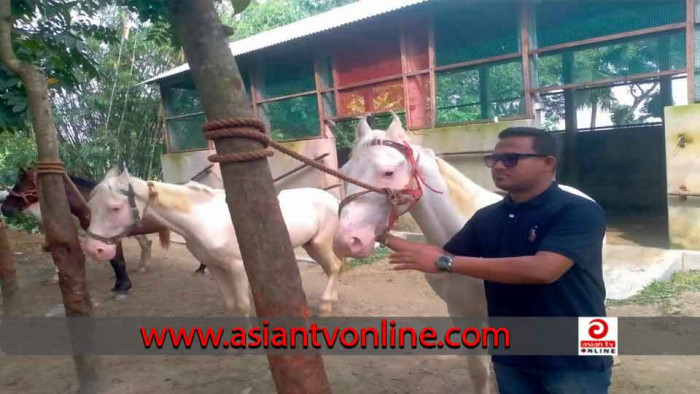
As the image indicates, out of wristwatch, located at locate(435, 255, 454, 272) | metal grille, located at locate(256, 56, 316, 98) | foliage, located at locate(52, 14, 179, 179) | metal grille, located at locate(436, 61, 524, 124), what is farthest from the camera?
foliage, located at locate(52, 14, 179, 179)

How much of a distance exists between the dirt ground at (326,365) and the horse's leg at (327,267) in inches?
8.4

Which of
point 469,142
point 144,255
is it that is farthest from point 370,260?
point 144,255

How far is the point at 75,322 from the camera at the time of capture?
294 cm

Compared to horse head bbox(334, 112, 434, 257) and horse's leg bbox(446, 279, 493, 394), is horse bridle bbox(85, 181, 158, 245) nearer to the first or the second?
horse head bbox(334, 112, 434, 257)

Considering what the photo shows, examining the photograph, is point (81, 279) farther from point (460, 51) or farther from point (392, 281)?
point (460, 51)

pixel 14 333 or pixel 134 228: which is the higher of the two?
pixel 134 228

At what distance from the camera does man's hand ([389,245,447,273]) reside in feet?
6.18

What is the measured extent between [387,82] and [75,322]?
6.54 meters

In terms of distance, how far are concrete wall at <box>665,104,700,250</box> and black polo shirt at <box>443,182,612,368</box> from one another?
4592mm

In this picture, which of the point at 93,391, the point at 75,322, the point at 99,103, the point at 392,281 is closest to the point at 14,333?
the point at 93,391

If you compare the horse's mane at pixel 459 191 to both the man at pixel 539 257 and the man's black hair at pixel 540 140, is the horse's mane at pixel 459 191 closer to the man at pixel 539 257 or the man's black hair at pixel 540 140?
the man at pixel 539 257

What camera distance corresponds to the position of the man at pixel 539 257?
1.75 metres

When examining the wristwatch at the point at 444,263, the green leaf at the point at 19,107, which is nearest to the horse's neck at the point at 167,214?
the green leaf at the point at 19,107

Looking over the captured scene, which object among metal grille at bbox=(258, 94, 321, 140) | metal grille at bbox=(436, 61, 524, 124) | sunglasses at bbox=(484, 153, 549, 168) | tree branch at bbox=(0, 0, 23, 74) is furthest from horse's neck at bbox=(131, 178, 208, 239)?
metal grille at bbox=(258, 94, 321, 140)
